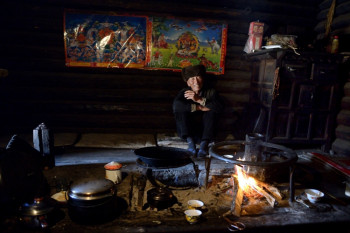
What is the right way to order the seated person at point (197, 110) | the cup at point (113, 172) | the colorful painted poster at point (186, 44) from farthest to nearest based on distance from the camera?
the colorful painted poster at point (186, 44)
the seated person at point (197, 110)
the cup at point (113, 172)

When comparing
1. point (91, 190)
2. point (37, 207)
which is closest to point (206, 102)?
point (91, 190)

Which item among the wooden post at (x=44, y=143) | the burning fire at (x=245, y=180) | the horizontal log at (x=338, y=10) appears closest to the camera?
the burning fire at (x=245, y=180)

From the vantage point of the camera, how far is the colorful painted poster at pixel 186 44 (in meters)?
5.60

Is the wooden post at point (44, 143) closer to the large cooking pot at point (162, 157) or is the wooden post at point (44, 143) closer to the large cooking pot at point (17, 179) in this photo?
the large cooking pot at point (17, 179)

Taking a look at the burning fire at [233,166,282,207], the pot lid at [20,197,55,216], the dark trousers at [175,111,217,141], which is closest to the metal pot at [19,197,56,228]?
the pot lid at [20,197,55,216]

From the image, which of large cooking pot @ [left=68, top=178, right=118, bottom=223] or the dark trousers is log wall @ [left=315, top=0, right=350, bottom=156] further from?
large cooking pot @ [left=68, top=178, right=118, bottom=223]

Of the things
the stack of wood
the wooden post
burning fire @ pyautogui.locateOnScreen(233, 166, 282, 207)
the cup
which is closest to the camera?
the stack of wood

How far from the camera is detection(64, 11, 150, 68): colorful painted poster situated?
5.34 meters

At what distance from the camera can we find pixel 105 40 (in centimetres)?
548

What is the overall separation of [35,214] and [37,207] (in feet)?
0.21

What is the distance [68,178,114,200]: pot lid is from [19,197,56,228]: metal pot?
257mm

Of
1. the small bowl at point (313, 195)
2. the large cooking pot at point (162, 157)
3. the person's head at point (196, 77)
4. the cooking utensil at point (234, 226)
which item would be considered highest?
the person's head at point (196, 77)

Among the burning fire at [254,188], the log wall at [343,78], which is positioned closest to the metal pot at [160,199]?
the burning fire at [254,188]

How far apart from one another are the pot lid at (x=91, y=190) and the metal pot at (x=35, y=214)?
0.26m
